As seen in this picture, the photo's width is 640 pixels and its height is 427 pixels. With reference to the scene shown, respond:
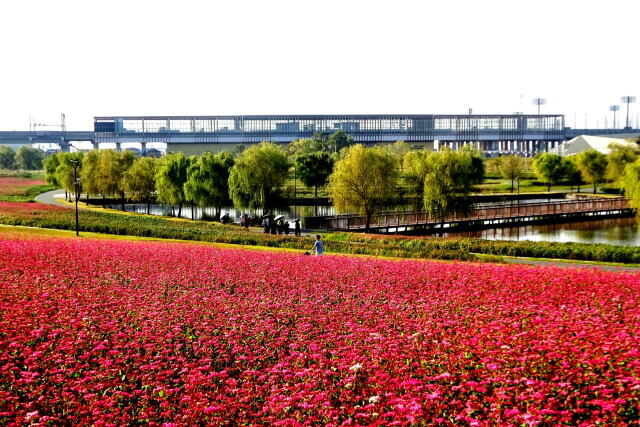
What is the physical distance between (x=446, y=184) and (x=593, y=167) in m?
50.4

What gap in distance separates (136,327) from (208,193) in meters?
54.9

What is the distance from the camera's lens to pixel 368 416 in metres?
9.62

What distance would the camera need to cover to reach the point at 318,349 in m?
12.5

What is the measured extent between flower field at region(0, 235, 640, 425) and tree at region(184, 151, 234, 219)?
4769 centimetres

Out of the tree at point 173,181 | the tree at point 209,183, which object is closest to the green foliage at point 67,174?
the tree at point 173,181

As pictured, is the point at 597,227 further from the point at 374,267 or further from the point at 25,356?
the point at 25,356

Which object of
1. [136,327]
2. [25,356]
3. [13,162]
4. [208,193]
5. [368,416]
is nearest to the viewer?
[368,416]

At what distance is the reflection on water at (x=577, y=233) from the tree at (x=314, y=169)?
31739mm

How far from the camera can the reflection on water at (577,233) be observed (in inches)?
2112

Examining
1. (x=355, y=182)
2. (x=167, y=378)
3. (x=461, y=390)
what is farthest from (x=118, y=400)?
(x=355, y=182)

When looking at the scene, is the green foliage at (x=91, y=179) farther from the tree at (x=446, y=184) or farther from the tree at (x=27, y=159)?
the tree at (x=27, y=159)

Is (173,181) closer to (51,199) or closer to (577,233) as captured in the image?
(51,199)

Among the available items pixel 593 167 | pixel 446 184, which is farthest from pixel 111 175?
pixel 593 167

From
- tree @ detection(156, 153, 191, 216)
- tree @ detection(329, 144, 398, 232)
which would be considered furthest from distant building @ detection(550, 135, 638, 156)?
tree @ detection(329, 144, 398, 232)
